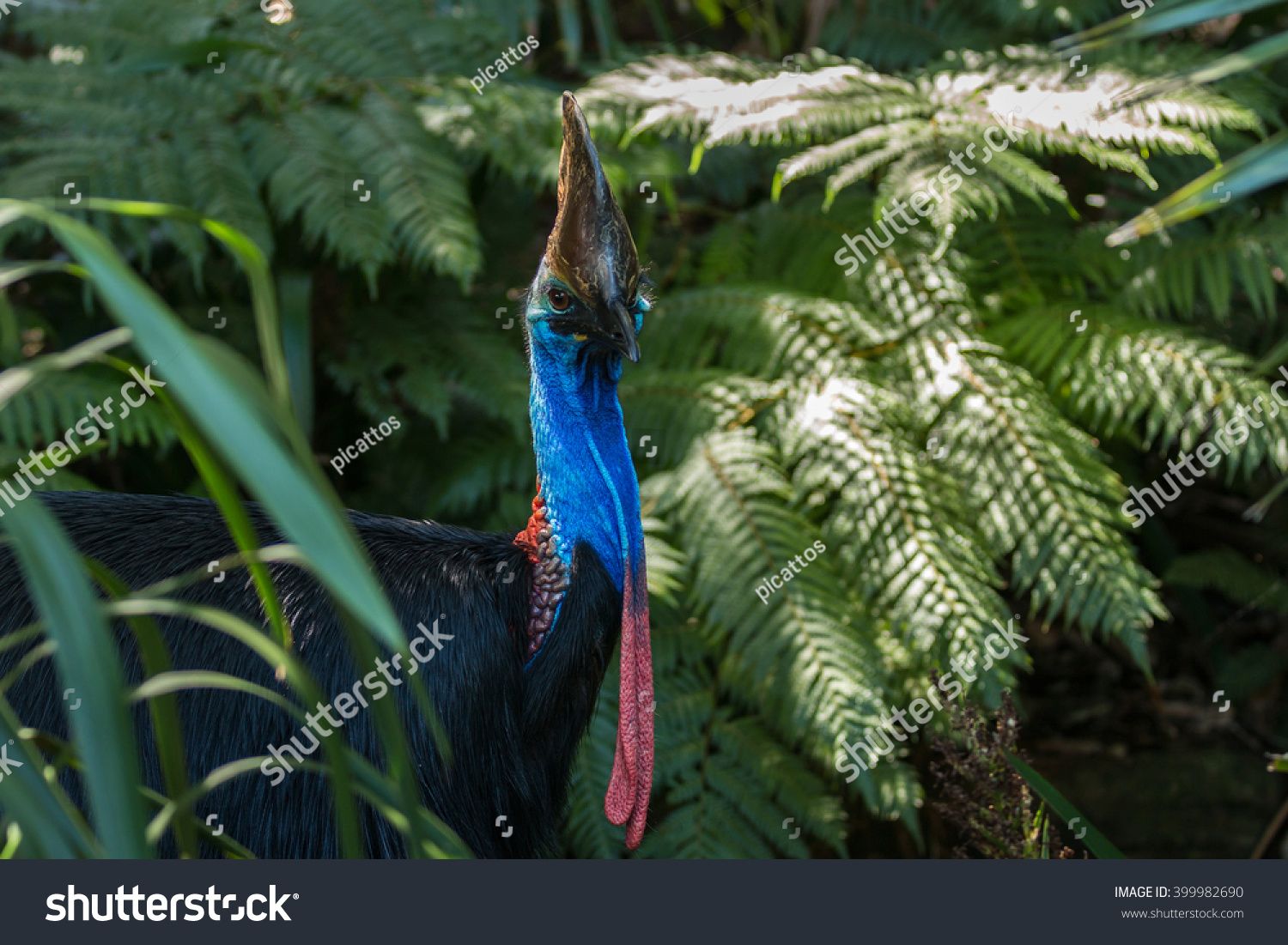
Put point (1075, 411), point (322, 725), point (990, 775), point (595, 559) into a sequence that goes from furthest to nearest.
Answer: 1. point (1075, 411)
2. point (990, 775)
3. point (595, 559)
4. point (322, 725)

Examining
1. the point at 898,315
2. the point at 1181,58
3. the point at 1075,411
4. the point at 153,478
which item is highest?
the point at 1181,58

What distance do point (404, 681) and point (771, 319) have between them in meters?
1.39

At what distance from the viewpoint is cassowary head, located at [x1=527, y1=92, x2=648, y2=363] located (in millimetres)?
1589

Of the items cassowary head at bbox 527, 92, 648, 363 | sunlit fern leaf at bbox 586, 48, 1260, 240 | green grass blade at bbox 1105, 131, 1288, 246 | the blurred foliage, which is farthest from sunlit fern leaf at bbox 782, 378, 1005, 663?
green grass blade at bbox 1105, 131, 1288, 246

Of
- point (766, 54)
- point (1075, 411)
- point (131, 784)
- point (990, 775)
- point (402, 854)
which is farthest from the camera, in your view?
point (766, 54)

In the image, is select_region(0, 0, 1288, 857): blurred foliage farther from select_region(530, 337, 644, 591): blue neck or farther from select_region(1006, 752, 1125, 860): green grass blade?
select_region(530, 337, 644, 591): blue neck

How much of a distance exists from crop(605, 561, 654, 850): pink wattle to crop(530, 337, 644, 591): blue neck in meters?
0.05

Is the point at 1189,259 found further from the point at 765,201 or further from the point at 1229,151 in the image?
the point at 765,201

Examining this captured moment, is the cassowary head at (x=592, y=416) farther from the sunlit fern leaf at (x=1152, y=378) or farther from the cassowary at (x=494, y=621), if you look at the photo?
the sunlit fern leaf at (x=1152, y=378)

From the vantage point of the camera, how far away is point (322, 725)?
92 centimetres

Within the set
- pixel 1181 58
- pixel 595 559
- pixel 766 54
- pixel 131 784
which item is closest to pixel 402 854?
pixel 595 559

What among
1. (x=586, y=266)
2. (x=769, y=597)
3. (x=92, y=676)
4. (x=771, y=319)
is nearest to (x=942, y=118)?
(x=771, y=319)

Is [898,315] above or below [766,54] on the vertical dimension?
below

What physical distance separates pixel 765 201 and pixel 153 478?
1.85 metres
